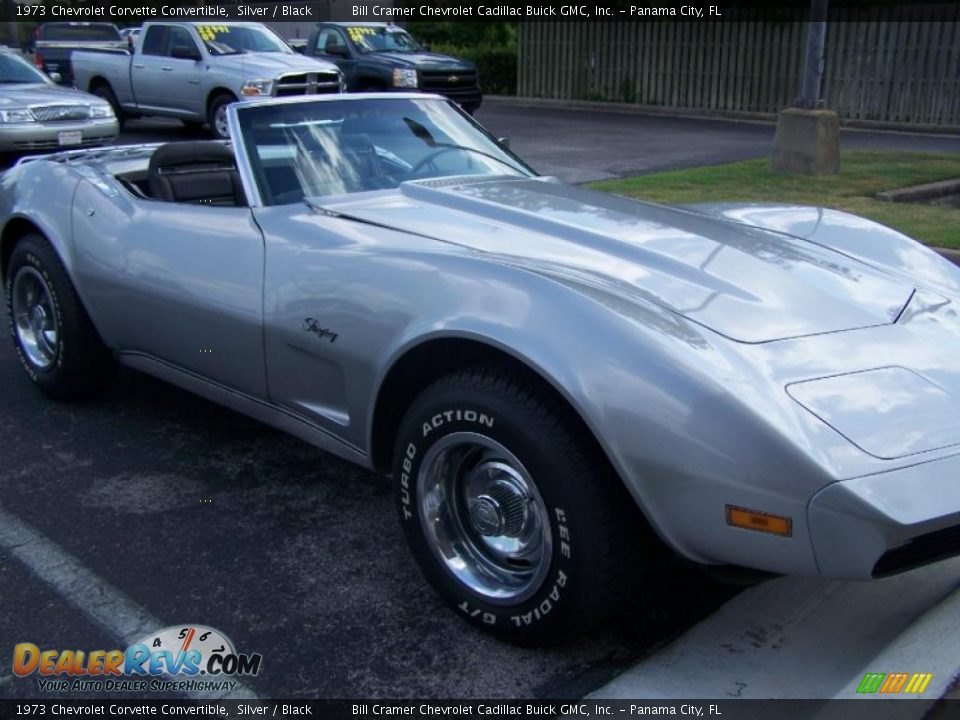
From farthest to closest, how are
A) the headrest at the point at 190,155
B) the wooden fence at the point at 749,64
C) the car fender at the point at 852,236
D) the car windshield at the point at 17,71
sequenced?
the wooden fence at the point at 749,64 < the car windshield at the point at 17,71 < the headrest at the point at 190,155 < the car fender at the point at 852,236

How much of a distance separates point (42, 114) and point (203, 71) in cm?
314

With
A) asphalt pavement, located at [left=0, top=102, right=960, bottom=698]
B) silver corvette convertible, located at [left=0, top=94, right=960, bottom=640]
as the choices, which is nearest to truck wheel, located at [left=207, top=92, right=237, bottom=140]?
asphalt pavement, located at [left=0, top=102, right=960, bottom=698]

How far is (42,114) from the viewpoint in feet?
41.4

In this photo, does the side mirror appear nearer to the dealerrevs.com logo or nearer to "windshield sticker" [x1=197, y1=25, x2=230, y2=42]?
"windshield sticker" [x1=197, y1=25, x2=230, y2=42]

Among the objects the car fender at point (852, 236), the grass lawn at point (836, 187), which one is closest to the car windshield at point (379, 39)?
the grass lawn at point (836, 187)

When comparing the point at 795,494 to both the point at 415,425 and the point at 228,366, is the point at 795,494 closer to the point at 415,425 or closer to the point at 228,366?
the point at 415,425

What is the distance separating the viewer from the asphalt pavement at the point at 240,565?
2.79 meters

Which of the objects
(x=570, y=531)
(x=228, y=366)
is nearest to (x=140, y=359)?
(x=228, y=366)

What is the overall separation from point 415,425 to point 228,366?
1.11 meters

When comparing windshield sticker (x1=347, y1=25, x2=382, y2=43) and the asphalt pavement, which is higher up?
windshield sticker (x1=347, y1=25, x2=382, y2=43)

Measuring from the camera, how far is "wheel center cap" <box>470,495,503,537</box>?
2.85m

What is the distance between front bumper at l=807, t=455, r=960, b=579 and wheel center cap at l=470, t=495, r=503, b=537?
2.91 ft

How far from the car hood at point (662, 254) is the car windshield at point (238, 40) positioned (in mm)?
12591

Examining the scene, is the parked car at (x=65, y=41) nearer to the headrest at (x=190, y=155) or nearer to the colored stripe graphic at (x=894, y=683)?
the headrest at (x=190, y=155)
